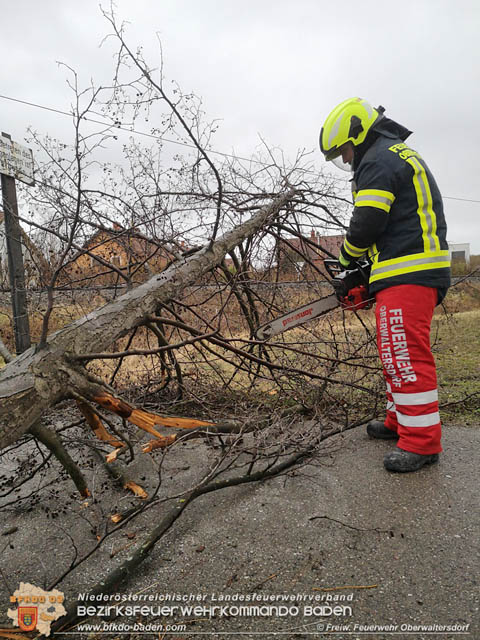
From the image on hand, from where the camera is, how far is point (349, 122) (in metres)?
2.71

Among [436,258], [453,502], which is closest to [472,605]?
[453,502]

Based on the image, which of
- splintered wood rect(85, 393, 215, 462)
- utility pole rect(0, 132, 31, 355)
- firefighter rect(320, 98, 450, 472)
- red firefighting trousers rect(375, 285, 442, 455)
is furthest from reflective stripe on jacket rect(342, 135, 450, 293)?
utility pole rect(0, 132, 31, 355)

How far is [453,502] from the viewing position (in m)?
2.15

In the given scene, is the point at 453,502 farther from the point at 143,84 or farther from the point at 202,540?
the point at 143,84

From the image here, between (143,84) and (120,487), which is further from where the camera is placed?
(120,487)

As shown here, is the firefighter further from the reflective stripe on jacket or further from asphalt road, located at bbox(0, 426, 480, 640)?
asphalt road, located at bbox(0, 426, 480, 640)

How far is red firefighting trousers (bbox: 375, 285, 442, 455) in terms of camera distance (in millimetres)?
2434

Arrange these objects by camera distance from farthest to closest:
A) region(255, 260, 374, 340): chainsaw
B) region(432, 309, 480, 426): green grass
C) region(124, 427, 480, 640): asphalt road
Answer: region(432, 309, 480, 426): green grass → region(255, 260, 374, 340): chainsaw → region(124, 427, 480, 640): asphalt road

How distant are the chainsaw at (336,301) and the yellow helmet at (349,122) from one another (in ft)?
2.56

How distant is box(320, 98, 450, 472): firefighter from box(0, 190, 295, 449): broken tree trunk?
1254mm

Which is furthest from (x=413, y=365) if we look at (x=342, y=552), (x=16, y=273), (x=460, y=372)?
(x=16, y=273)

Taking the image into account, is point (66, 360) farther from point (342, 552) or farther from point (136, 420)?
point (342, 552)

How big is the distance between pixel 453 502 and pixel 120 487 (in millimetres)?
1808

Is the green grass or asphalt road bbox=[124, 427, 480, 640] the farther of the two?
the green grass
